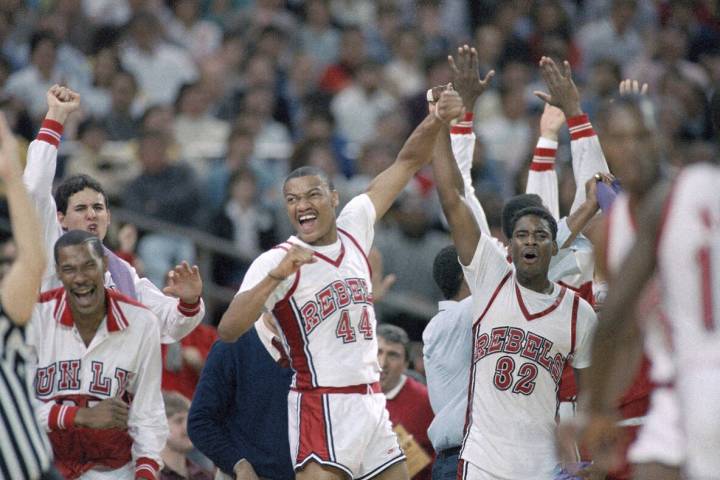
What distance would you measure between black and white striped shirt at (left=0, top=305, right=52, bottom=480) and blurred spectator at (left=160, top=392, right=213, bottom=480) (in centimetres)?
268

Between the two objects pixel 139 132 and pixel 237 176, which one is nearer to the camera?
pixel 237 176

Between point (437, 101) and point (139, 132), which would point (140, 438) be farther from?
point (139, 132)

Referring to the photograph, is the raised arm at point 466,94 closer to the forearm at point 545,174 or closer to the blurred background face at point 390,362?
the forearm at point 545,174

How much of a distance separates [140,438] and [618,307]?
2944mm

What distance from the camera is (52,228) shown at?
702 cm

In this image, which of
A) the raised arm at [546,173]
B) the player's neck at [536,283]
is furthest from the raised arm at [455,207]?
the raised arm at [546,173]

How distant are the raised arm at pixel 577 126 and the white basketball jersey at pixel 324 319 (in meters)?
1.60

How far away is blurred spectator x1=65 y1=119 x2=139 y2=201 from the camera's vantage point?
1164cm

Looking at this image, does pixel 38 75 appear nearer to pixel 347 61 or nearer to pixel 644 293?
pixel 347 61

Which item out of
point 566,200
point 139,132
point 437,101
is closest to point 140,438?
point 437,101

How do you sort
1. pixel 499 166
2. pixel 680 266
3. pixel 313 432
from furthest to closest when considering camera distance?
pixel 499 166 → pixel 313 432 → pixel 680 266

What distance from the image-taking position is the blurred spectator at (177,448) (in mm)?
8148

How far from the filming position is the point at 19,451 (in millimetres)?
5289

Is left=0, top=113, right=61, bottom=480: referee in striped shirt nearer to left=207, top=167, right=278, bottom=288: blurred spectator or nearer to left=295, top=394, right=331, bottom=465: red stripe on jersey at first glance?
left=295, top=394, right=331, bottom=465: red stripe on jersey
